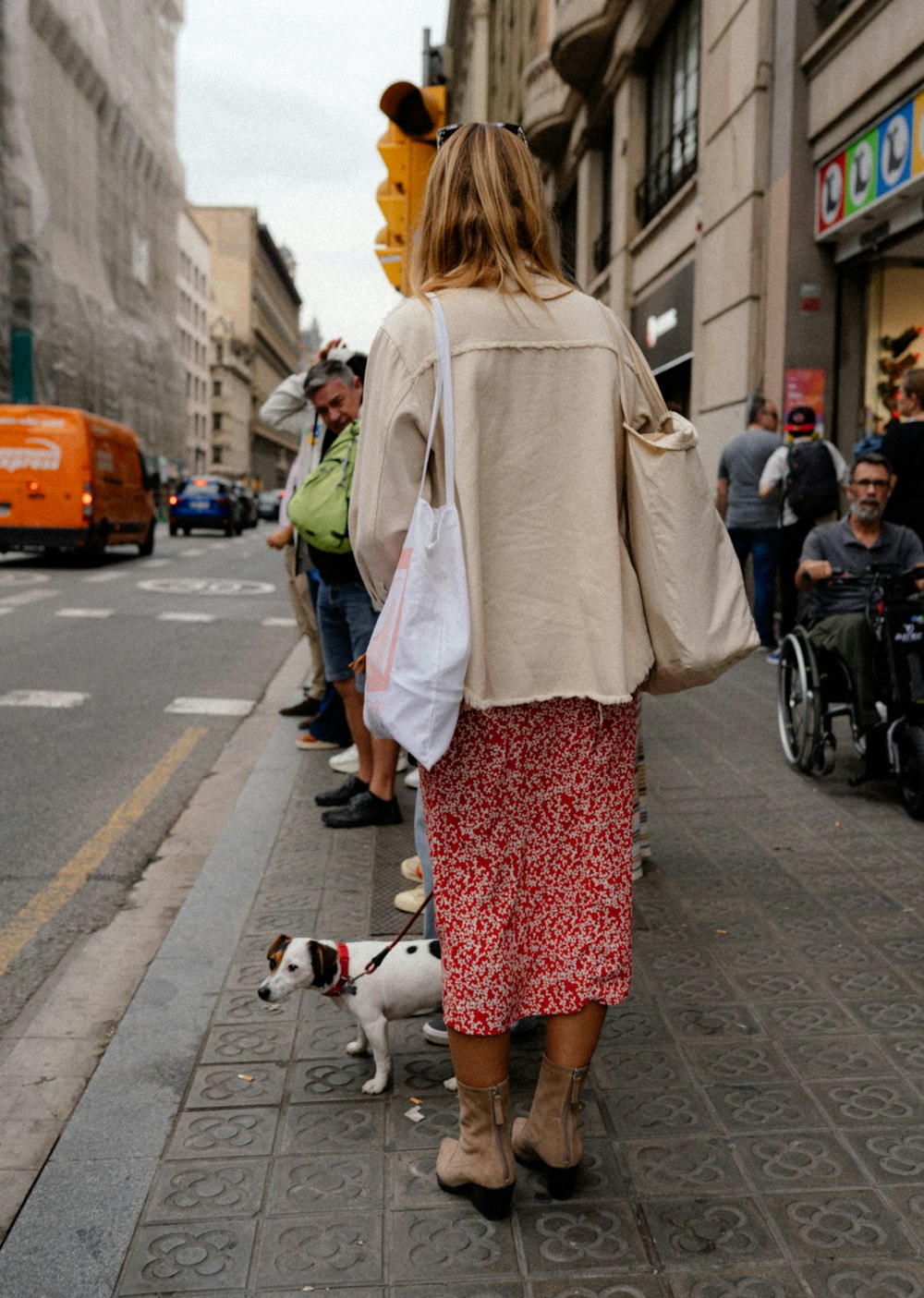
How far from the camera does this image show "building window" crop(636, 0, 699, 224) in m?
14.8


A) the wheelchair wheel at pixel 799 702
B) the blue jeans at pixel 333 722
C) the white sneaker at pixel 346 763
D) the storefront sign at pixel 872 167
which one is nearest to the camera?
the wheelchair wheel at pixel 799 702

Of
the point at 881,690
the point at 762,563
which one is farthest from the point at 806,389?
the point at 881,690

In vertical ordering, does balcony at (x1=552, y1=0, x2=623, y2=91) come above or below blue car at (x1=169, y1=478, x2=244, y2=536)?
above

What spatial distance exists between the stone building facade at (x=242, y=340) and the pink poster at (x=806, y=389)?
90.5 meters

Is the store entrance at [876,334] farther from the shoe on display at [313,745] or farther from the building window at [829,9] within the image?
the shoe on display at [313,745]

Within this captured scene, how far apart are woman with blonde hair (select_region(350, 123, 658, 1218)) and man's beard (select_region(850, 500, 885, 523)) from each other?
384 centimetres

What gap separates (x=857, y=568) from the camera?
605 cm

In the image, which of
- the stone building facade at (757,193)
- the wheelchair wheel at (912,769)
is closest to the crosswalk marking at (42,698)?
the wheelchair wheel at (912,769)

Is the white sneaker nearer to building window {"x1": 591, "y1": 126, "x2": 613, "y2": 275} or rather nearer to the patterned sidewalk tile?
the patterned sidewalk tile

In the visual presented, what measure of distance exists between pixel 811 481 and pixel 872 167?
2.57 meters

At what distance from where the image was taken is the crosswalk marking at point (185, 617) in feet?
46.4

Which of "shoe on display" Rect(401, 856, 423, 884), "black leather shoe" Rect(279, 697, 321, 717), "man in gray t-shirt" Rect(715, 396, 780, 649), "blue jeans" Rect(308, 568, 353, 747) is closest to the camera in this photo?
"shoe on display" Rect(401, 856, 423, 884)

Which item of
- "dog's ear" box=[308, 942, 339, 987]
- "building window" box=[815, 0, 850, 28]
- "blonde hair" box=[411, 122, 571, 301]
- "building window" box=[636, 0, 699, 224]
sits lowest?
"dog's ear" box=[308, 942, 339, 987]

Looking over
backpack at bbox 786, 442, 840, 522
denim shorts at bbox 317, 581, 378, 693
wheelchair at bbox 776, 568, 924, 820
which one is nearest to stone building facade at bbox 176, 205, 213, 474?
backpack at bbox 786, 442, 840, 522
